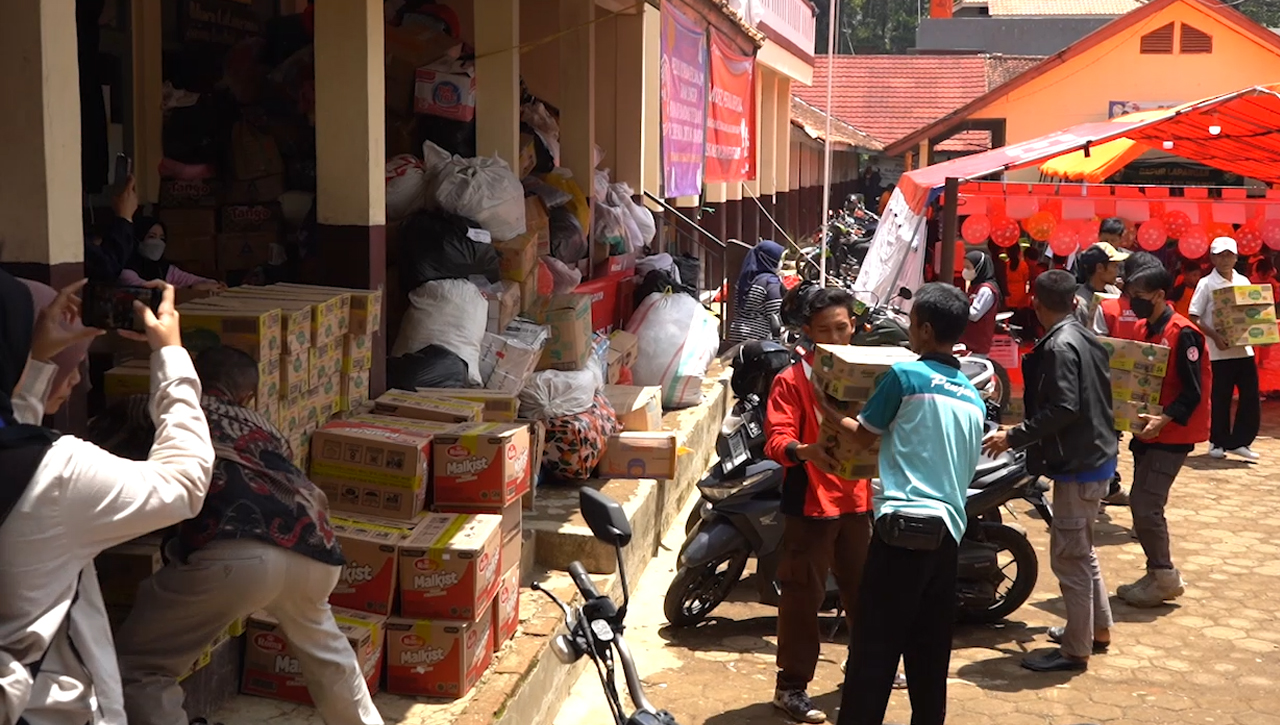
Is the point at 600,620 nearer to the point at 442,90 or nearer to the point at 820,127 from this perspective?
the point at 442,90

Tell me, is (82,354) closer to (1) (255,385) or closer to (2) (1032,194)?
(1) (255,385)

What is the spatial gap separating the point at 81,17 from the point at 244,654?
3593mm

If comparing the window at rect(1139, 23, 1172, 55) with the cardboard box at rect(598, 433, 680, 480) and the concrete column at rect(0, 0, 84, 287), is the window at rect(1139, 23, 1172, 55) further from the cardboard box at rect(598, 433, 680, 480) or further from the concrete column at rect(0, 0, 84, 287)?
the concrete column at rect(0, 0, 84, 287)

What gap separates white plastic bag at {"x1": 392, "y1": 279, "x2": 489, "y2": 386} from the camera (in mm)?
6488

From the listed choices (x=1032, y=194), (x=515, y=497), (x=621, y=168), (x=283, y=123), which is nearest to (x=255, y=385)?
(x=515, y=497)

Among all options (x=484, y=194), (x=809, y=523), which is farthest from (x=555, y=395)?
(x=809, y=523)

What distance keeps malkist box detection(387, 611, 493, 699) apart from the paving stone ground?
35.6 inches

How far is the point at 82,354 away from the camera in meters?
3.54

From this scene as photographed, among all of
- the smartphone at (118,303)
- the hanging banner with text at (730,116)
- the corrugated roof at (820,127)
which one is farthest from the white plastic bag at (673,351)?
the corrugated roof at (820,127)

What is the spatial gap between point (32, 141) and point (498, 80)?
4.61m

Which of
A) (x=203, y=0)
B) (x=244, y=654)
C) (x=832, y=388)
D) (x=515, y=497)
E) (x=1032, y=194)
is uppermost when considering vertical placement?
(x=203, y=0)

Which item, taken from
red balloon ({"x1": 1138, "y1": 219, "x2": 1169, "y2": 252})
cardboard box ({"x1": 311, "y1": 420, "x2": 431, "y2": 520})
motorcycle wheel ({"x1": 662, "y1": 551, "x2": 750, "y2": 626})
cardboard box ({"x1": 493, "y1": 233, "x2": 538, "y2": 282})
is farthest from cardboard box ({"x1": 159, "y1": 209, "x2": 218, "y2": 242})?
red balloon ({"x1": 1138, "y1": 219, "x2": 1169, "y2": 252})

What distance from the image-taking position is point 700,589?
6238 millimetres

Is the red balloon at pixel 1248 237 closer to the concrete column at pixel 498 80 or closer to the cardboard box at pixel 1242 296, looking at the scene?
the cardboard box at pixel 1242 296
